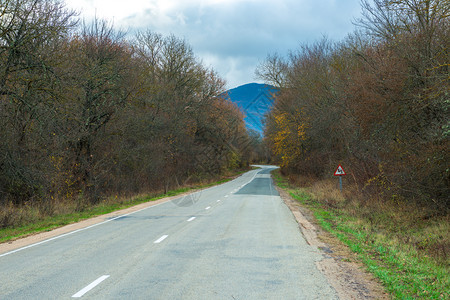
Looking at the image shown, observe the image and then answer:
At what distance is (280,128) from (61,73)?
2712 cm

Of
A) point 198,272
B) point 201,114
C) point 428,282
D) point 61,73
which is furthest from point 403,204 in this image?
point 201,114

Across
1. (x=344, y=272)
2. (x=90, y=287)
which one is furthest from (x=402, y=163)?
(x=90, y=287)

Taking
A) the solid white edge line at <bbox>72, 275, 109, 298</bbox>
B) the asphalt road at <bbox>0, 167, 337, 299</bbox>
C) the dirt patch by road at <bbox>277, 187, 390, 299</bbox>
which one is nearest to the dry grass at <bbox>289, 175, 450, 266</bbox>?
the dirt patch by road at <bbox>277, 187, 390, 299</bbox>

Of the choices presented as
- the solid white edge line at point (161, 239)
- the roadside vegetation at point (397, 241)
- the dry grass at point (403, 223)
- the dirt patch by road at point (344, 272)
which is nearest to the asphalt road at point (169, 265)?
the solid white edge line at point (161, 239)

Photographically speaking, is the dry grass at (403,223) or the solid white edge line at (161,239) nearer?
the dry grass at (403,223)

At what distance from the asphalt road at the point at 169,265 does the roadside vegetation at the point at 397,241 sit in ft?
3.80

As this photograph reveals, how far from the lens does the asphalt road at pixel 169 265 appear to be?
5578 mm

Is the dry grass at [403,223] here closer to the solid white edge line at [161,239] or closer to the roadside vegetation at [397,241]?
the roadside vegetation at [397,241]

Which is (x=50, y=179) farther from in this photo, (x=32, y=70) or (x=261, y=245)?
(x=261, y=245)

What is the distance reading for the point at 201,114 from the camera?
4538 centimetres

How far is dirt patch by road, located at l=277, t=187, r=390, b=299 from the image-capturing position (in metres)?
5.60

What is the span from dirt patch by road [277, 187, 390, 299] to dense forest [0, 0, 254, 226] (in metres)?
11.2

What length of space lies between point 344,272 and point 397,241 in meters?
3.92

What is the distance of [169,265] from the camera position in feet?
23.8
